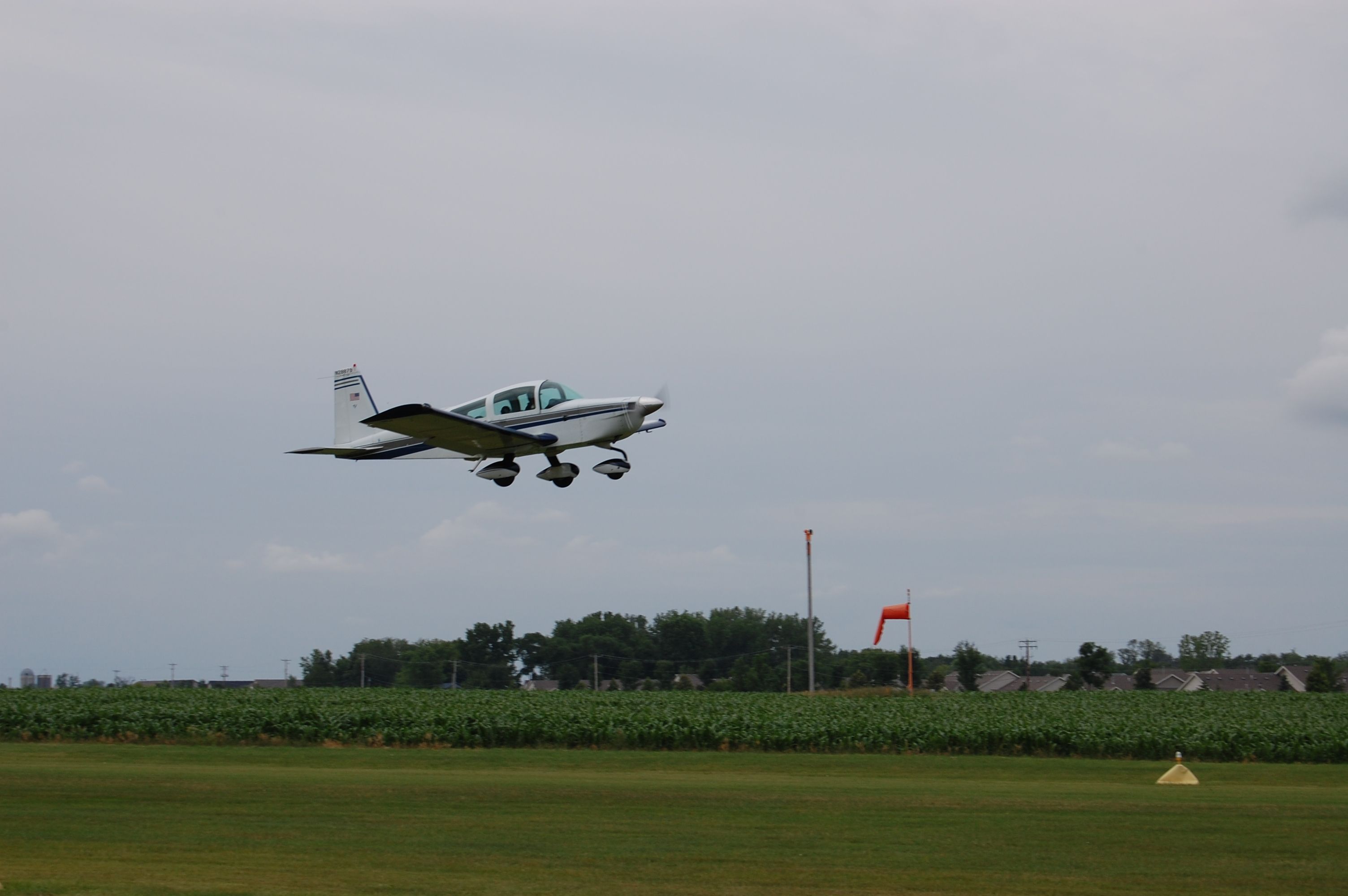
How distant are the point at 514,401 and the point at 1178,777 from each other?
48.1 ft

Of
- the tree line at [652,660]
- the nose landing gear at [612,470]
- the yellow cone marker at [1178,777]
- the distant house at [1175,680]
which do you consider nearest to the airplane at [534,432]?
the nose landing gear at [612,470]

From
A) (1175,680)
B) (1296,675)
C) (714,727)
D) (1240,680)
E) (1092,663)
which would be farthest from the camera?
(1175,680)

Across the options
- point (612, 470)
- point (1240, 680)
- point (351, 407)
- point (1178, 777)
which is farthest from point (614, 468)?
point (1240, 680)

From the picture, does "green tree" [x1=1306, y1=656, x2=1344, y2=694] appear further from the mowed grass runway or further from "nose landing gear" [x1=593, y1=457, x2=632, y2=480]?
"nose landing gear" [x1=593, y1=457, x2=632, y2=480]

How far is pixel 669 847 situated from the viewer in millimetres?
15164

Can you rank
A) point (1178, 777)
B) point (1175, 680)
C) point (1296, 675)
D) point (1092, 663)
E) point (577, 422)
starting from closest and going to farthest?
point (577, 422) → point (1178, 777) → point (1092, 663) → point (1296, 675) → point (1175, 680)

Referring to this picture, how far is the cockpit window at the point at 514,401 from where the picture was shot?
21656mm

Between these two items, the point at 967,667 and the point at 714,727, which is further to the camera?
the point at 967,667

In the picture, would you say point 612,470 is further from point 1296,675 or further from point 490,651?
point 1296,675

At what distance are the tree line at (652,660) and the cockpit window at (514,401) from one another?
52172 millimetres

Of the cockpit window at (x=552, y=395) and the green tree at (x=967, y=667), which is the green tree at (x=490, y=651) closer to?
the green tree at (x=967, y=667)

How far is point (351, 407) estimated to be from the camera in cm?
2375

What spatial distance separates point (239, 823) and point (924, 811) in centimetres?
993

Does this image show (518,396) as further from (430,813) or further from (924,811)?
(924,811)
